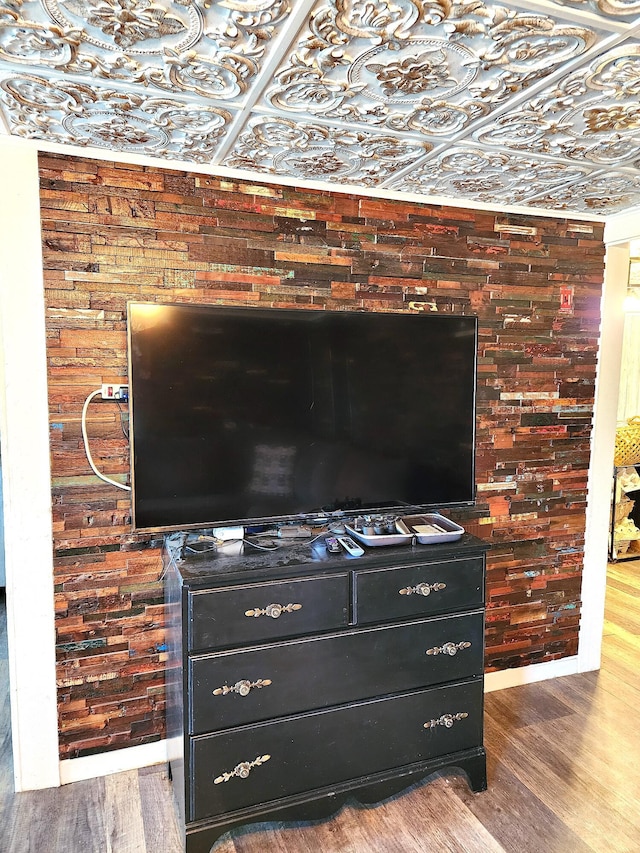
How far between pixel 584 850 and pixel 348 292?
87.3 inches

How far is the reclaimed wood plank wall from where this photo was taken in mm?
2084

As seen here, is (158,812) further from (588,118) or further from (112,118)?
(588,118)

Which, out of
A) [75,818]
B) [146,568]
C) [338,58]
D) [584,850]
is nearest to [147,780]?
[75,818]

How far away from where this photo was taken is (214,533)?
2137mm

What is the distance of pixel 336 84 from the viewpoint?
1491 millimetres

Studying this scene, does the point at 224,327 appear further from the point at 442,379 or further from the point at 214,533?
the point at 442,379

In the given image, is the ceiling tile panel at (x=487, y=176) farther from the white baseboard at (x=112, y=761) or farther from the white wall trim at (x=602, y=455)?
the white baseboard at (x=112, y=761)

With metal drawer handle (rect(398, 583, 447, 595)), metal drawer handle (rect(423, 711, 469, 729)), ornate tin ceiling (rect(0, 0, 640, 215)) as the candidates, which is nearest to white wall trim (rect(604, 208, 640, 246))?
ornate tin ceiling (rect(0, 0, 640, 215))

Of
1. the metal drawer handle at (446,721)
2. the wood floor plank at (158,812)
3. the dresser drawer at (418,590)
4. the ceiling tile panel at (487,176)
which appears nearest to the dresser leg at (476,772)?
the metal drawer handle at (446,721)

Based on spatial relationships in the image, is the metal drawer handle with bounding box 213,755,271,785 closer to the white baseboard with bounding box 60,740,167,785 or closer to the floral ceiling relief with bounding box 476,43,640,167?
the white baseboard with bounding box 60,740,167,785

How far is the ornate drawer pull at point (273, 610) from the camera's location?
185 cm

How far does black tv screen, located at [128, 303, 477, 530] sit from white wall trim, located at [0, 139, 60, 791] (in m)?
0.40

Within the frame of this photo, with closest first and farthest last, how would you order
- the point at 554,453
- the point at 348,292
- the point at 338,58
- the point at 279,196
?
the point at 338,58 → the point at 279,196 → the point at 348,292 → the point at 554,453

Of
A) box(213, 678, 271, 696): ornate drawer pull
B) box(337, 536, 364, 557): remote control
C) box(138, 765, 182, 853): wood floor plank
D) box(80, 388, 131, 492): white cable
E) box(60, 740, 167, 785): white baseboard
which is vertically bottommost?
box(138, 765, 182, 853): wood floor plank
